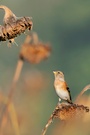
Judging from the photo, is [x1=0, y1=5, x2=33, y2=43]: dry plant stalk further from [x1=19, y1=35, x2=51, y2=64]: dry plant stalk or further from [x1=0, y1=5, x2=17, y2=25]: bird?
[x1=19, y1=35, x2=51, y2=64]: dry plant stalk

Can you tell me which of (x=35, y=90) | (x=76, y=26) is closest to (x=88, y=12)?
(x=76, y=26)

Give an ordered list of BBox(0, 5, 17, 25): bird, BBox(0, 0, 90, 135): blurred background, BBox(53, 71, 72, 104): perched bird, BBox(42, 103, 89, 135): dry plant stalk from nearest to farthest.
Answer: BBox(42, 103, 89, 135): dry plant stalk, BBox(0, 5, 17, 25): bird, BBox(53, 71, 72, 104): perched bird, BBox(0, 0, 90, 135): blurred background

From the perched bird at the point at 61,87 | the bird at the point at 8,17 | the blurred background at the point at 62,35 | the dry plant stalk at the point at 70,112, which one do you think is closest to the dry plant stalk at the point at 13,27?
the bird at the point at 8,17

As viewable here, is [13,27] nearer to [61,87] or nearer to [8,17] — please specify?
[8,17]

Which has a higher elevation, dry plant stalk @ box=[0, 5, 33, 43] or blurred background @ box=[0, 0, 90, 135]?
blurred background @ box=[0, 0, 90, 135]

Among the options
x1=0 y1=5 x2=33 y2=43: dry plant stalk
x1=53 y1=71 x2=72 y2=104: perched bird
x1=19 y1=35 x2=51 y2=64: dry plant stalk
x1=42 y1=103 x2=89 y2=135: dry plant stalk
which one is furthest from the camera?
x1=53 y1=71 x2=72 y2=104: perched bird

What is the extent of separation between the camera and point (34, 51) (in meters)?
4.07

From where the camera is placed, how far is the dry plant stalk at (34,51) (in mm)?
3996

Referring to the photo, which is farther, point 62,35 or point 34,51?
point 62,35

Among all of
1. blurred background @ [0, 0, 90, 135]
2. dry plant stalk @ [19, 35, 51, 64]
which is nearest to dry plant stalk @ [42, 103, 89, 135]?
dry plant stalk @ [19, 35, 51, 64]

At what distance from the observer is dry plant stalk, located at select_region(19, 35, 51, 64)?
3996 mm

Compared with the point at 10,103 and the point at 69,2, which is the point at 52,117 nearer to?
the point at 10,103

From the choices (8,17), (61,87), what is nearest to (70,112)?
(8,17)

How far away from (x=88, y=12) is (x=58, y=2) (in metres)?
8.76
